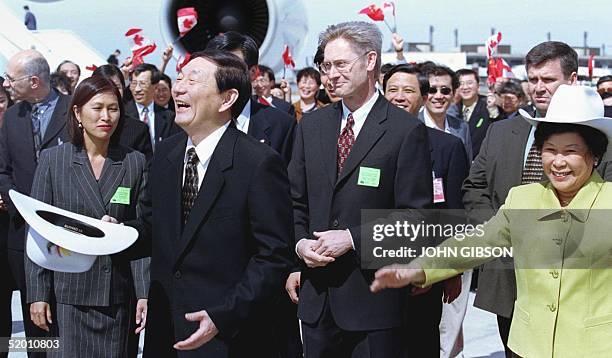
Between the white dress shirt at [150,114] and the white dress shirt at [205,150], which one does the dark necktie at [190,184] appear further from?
the white dress shirt at [150,114]

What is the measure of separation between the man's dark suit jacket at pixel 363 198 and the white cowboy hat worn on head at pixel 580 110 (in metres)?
0.69

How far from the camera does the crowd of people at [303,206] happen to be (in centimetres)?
265

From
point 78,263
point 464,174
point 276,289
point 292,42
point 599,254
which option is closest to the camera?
point 599,254

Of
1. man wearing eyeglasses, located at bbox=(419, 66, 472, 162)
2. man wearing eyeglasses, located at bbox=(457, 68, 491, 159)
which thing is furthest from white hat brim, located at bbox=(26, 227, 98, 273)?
man wearing eyeglasses, located at bbox=(457, 68, 491, 159)

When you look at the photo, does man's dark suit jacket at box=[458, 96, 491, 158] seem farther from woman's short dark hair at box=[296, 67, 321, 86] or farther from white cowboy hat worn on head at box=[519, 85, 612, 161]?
white cowboy hat worn on head at box=[519, 85, 612, 161]

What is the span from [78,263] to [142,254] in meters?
0.25

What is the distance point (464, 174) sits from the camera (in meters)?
4.50

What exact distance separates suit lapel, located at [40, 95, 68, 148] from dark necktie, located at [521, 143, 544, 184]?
2611 mm

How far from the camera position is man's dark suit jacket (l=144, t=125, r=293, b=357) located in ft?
9.14

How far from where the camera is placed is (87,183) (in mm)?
3580

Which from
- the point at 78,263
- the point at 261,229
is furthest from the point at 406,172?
the point at 78,263

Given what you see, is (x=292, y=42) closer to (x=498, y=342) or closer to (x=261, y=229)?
(x=498, y=342)

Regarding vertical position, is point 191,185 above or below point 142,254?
above

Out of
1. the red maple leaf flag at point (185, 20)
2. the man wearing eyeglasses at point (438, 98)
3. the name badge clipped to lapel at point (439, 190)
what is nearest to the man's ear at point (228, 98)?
the name badge clipped to lapel at point (439, 190)
